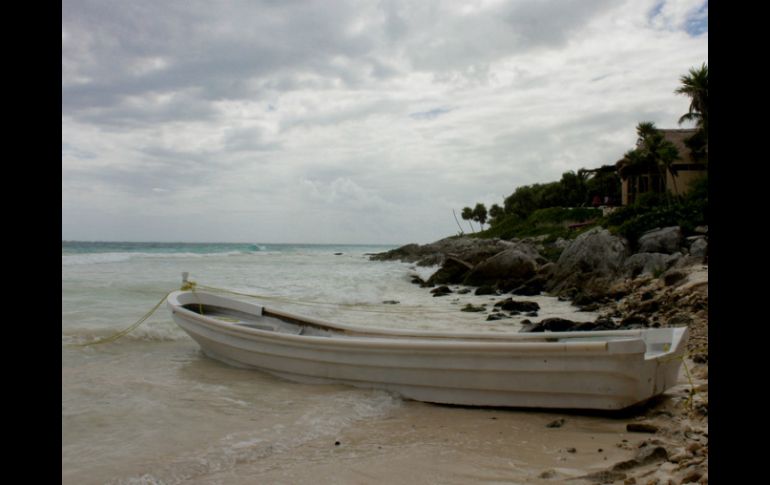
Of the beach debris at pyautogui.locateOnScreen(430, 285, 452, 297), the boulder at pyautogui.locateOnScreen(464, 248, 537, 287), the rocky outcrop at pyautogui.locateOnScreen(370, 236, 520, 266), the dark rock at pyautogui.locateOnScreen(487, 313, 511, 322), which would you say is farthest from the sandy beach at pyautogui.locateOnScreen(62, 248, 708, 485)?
the rocky outcrop at pyautogui.locateOnScreen(370, 236, 520, 266)

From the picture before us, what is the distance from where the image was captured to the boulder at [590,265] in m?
16.9

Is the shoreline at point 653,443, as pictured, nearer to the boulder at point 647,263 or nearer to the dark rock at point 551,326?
the dark rock at point 551,326

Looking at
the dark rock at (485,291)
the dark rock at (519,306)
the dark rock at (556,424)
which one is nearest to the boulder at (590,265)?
the dark rock at (485,291)

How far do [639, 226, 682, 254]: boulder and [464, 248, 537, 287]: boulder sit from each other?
396 centimetres

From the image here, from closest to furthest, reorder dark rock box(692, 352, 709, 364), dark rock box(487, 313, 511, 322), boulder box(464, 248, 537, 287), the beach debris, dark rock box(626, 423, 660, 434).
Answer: dark rock box(626, 423, 660, 434) < dark rock box(692, 352, 709, 364) < dark rock box(487, 313, 511, 322) < the beach debris < boulder box(464, 248, 537, 287)

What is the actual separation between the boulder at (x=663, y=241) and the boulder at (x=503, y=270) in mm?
3959

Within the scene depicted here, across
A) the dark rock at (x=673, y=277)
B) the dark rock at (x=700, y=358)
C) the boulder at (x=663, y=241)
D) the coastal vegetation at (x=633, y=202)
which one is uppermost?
the coastal vegetation at (x=633, y=202)

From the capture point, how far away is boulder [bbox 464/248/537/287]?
20156 mm

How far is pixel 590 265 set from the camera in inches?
716

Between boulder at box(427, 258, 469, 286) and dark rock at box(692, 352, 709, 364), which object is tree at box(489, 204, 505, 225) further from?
dark rock at box(692, 352, 709, 364)

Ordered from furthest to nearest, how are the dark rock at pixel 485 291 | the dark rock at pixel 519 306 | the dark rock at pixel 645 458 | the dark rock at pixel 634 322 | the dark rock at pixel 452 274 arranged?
the dark rock at pixel 452 274 → the dark rock at pixel 485 291 → the dark rock at pixel 519 306 → the dark rock at pixel 634 322 → the dark rock at pixel 645 458

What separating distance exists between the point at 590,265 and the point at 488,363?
13767 millimetres
